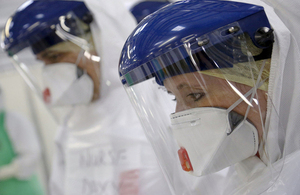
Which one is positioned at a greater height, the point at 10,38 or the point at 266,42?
the point at 10,38

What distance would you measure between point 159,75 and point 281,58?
295 mm

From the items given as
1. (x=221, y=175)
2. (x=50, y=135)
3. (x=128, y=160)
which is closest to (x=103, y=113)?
(x=128, y=160)

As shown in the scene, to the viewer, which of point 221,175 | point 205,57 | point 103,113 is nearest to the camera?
point 205,57

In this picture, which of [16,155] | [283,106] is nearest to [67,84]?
[283,106]

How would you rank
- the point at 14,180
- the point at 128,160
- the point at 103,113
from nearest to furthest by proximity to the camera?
the point at 128,160 → the point at 103,113 → the point at 14,180

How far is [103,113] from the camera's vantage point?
154cm

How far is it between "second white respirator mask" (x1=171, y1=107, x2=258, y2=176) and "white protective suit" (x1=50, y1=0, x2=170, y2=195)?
55 centimetres

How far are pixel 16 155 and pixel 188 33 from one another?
221 cm

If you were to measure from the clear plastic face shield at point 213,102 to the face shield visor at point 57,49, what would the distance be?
75cm

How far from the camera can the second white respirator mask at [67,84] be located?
1.47 m

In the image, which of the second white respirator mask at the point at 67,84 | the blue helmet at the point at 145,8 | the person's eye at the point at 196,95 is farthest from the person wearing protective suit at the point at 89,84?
the person's eye at the point at 196,95

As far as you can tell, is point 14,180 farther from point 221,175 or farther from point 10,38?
point 221,175

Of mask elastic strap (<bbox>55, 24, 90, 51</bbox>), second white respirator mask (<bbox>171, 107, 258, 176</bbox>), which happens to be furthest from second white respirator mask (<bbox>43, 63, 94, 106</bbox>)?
second white respirator mask (<bbox>171, 107, 258, 176</bbox>)

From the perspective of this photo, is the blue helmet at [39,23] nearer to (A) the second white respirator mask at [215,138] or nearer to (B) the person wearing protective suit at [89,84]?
(B) the person wearing protective suit at [89,84]
